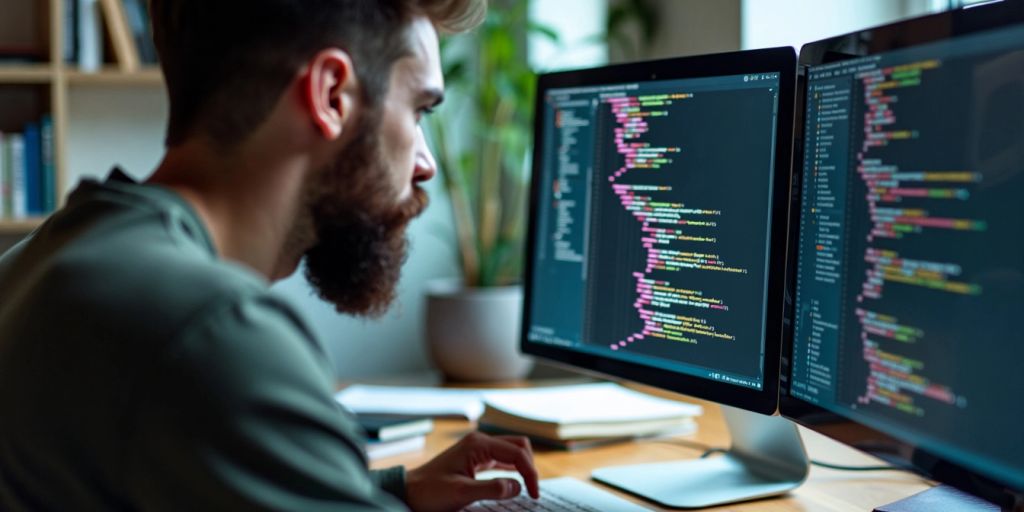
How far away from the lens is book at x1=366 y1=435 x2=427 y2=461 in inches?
57.4

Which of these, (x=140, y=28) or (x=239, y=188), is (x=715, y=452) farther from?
(x=140, y=28)

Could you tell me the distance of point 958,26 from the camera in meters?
0.90

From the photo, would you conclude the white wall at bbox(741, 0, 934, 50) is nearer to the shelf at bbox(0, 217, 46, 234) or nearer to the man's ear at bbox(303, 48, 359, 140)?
the man's ear at bbox(303, 48, 359, 140)

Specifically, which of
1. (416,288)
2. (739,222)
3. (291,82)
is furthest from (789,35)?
(416,288)

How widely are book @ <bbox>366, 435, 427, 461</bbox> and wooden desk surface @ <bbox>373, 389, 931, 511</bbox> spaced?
0.01m

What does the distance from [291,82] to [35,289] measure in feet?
0.87

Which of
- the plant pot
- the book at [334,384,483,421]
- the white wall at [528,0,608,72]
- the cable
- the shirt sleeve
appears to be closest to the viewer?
the shirt sleeve

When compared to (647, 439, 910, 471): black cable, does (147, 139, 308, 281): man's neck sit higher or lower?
higher

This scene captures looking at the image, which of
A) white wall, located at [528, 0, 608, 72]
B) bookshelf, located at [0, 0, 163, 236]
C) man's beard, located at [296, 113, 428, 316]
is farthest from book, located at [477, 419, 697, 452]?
bookshelf, located at [0, 0, 163, 236]

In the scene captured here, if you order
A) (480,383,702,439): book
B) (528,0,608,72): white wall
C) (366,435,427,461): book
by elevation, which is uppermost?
(528,0,608,72): white wall

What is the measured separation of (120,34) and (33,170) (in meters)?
0.37

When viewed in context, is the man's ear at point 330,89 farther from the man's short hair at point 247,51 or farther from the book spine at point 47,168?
the book spine at point 47,168

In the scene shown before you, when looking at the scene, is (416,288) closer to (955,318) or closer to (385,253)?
(385,253)

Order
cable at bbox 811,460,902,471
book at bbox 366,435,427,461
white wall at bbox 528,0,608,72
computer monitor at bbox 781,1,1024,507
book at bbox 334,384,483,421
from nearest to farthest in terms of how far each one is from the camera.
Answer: computer monitor at bbox 781,1,1024,507 → cable at bbox 811,460,902,471 → book at bbox 366,435,427,461 → book at bbox 334,384,483,421 → white wall at bbox 528,0,608,72
